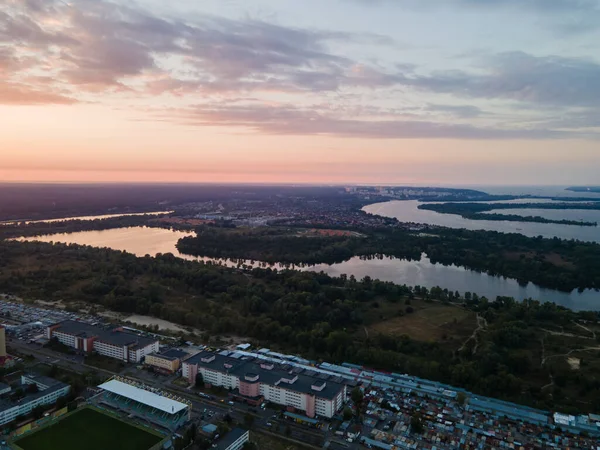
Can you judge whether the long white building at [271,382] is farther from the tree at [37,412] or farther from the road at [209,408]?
the tree at [37,412]

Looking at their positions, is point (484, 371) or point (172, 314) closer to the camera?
point (484, 371)

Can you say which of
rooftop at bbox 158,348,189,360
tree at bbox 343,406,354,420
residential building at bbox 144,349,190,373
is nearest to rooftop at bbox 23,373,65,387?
residential building at bbox 144,349,190,373

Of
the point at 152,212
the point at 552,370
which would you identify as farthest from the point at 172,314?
the point at 152,212

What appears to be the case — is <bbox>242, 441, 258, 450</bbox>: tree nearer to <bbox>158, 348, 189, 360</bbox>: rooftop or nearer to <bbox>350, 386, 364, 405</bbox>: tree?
<bbox>350, 386, 364, 405</bbox>: tree

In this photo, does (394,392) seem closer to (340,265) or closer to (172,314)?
(172,314)

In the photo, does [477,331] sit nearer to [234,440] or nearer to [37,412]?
[234,440]

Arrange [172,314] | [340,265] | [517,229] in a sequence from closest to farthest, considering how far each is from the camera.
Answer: [172,314]
[340,265]
[517,229]
